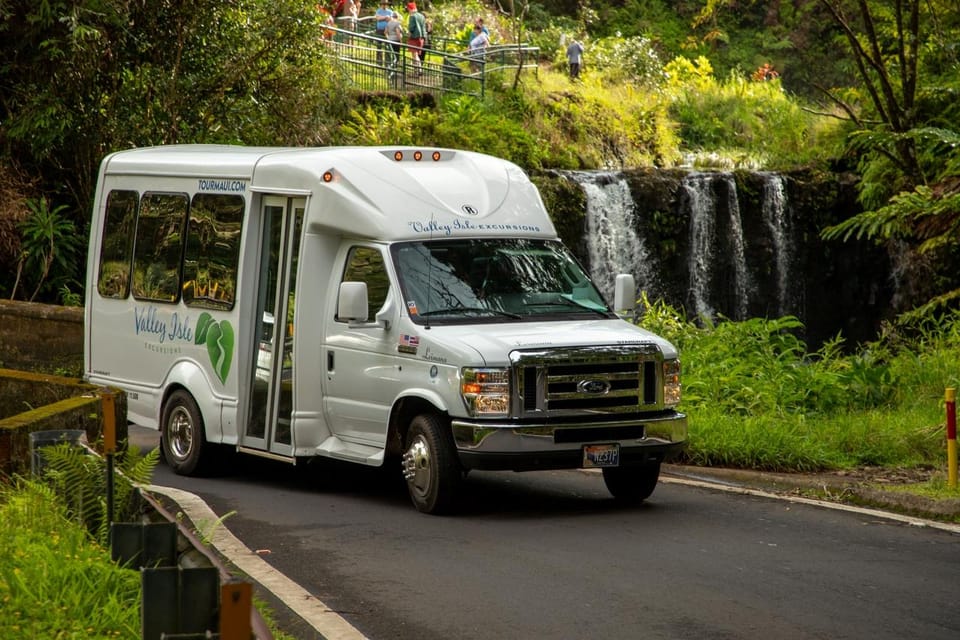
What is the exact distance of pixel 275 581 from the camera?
875cm

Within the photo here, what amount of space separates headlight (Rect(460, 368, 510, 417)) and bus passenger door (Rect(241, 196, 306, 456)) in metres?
2.22

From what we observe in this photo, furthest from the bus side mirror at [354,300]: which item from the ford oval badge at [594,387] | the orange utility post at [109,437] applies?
the orange utility post at [109,437]

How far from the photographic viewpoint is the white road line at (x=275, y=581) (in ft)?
25.3

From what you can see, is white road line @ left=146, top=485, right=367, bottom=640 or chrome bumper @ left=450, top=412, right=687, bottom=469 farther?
chrome bumper @ left=450, top=412, right=687, bottom=469

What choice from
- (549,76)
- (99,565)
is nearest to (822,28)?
(549,76)

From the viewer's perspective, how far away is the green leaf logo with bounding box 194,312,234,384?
12.9 metres

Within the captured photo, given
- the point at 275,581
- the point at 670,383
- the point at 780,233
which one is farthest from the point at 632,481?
the point at 780,233

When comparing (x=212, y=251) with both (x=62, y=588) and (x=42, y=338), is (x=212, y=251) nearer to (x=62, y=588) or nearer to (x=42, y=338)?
(x=42, y=338)

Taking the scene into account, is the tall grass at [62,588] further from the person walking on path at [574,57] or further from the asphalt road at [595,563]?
the person walking on path at [574,57]

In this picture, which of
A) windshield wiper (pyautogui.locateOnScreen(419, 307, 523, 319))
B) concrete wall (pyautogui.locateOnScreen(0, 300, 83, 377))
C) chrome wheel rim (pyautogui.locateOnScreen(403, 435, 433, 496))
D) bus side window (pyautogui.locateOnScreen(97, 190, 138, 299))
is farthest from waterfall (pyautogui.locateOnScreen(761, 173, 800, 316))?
chrome wheel rim (pyautogui.locateOnScreen(403, 435, 433, 496))

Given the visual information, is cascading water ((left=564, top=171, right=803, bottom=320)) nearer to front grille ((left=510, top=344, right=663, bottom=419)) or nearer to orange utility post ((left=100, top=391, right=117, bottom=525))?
front grille ((left=510, top=344, right=663, bottom=419))

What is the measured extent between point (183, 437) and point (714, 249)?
1655 cm

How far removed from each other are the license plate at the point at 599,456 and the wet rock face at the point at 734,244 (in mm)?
15137

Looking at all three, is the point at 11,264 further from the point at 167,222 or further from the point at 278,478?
the point at 278,478
